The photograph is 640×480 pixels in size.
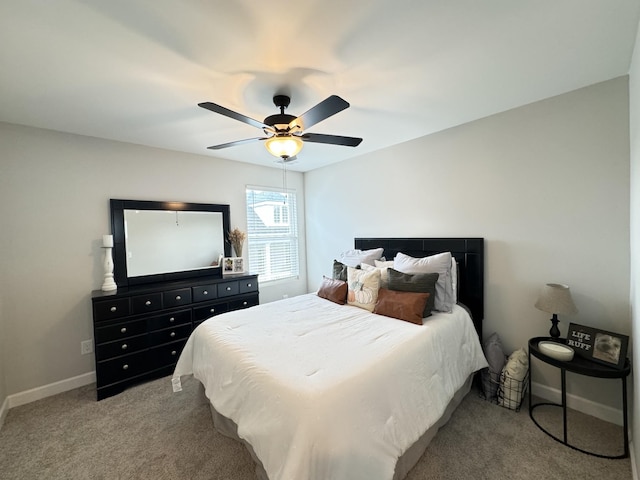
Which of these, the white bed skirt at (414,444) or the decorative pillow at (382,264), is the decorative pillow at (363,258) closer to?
the decorative pillow at (382,264)

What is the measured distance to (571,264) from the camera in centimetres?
213

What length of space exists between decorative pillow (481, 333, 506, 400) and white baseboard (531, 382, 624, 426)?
1.22ft

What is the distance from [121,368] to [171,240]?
1433mm

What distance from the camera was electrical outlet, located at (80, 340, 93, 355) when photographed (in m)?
2.73

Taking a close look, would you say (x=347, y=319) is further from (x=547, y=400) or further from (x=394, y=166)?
(x=394, y=166)

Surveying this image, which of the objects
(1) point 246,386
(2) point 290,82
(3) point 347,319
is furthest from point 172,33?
(3) point 347,319

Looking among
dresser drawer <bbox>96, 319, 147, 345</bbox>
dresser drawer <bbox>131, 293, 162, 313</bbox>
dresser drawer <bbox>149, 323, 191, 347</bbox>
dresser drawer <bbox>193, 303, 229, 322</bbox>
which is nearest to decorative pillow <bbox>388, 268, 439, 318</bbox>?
dresser drawer <bbox>193, 303, 229, 322</bbox>

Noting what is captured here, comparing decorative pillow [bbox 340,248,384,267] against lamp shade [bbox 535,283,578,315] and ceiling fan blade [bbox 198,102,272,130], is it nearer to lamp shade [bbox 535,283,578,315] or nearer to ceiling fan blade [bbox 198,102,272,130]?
lamp shade [bbox 535,283,578,315]

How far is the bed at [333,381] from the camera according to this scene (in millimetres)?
1178

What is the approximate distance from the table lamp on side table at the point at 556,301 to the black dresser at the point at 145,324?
308 centimetres

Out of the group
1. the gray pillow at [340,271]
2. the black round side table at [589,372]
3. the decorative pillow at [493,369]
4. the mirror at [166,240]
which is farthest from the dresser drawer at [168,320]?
the black round side table at [589,372]

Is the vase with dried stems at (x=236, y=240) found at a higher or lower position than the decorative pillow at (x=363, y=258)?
higher

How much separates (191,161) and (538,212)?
3779 mm

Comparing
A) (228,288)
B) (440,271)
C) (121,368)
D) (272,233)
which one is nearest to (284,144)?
(440,271)
